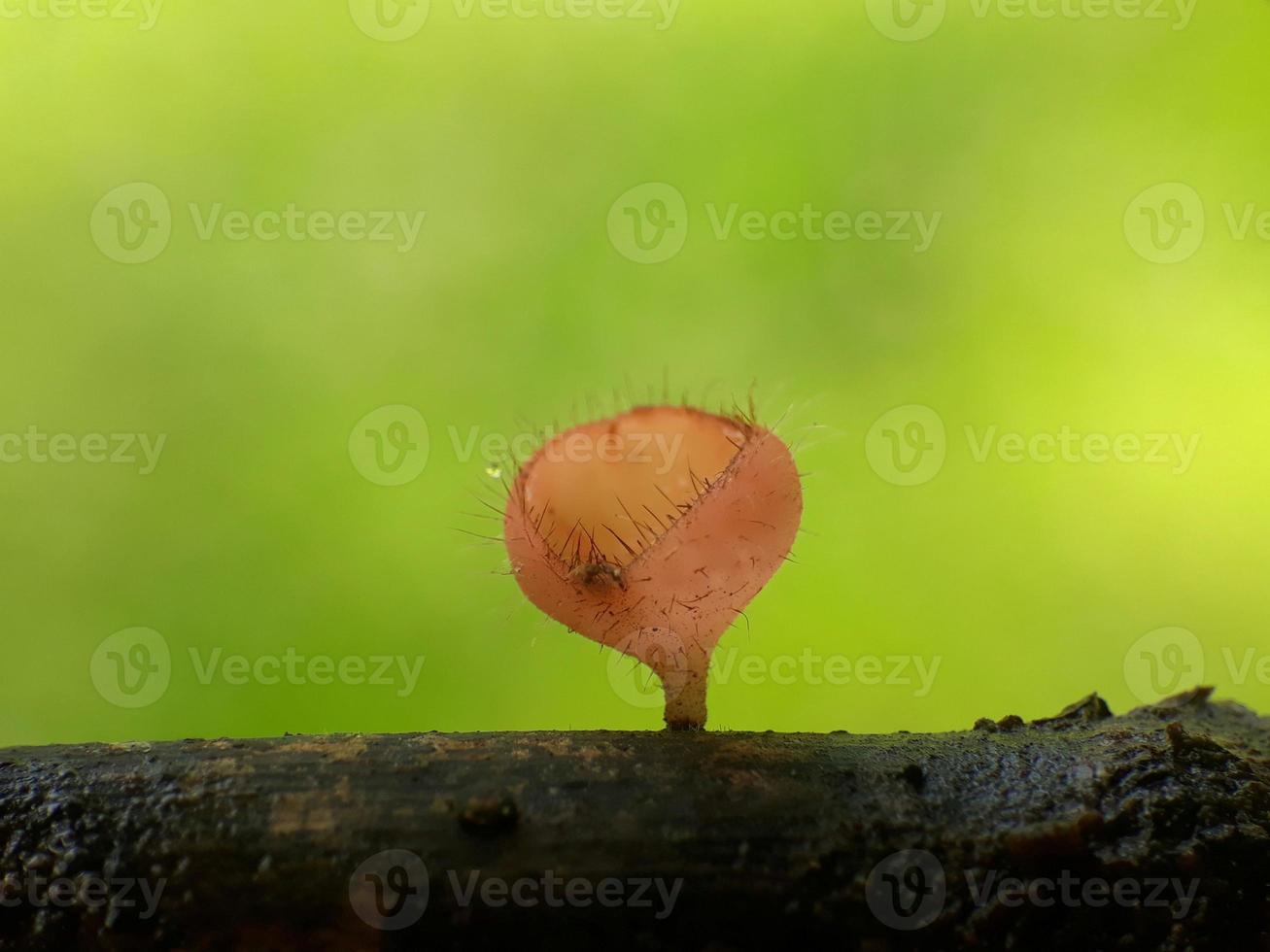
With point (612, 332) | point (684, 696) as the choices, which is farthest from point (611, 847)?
point (612, 332)

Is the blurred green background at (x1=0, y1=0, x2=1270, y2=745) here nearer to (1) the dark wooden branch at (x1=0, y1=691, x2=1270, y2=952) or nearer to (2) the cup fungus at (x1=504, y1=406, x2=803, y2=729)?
(2) the cup fungus at (x1=504, y1=406, x2=803, y2=729)

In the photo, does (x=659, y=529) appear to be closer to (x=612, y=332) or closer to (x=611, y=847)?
(x=611, y=847)

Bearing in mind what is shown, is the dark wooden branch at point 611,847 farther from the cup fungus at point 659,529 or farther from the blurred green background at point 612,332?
the blurred green background at point 612,332

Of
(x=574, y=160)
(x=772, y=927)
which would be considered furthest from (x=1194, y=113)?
(x=772, y=927)

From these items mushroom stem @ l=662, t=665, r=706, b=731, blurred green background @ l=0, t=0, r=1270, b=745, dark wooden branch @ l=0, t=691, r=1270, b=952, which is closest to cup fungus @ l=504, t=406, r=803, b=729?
mushroom stem @ l=662, t=665, r=706, b=731

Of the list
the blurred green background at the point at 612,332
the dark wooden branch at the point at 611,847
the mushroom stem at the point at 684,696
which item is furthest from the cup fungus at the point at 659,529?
the blurred green background at the point at 612,332

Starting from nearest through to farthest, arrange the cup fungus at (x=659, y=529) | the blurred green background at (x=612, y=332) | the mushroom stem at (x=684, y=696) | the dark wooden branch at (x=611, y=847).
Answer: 1. the dark wooden branch at (x=611, y=847)
2. the cup fungus at (x=659, y=529)
3. the mushroom stem at (x=684, y=696)
4. the blurred green background at (x=612, y=332)

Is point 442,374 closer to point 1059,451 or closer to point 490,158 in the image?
point 490,158
